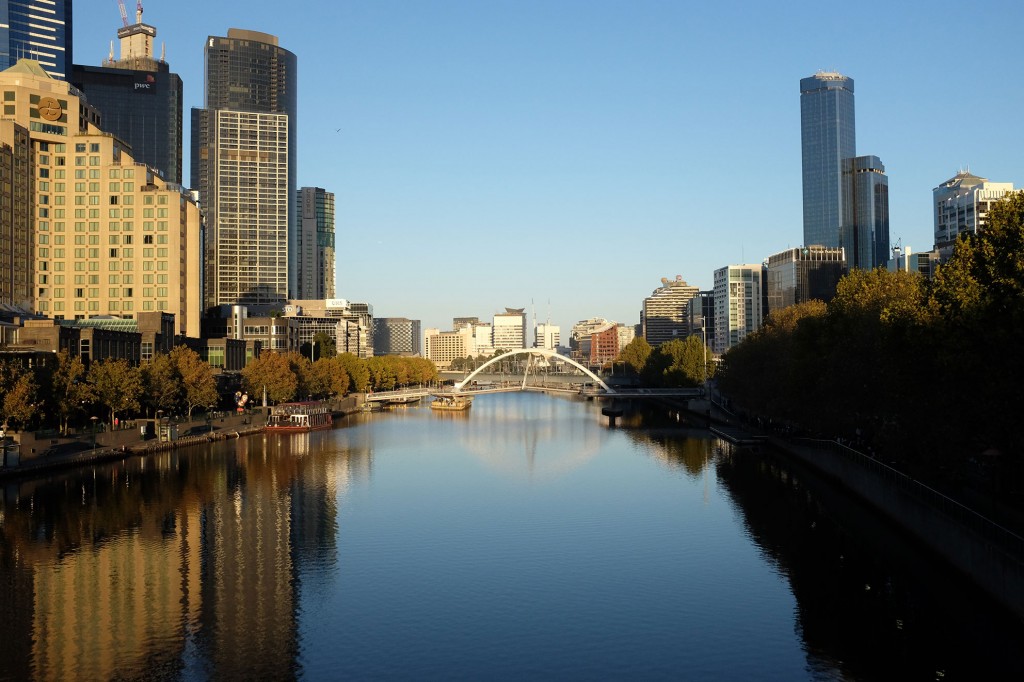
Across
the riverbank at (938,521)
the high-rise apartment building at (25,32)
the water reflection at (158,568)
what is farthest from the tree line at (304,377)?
the high-rise apartment building at (25,32)

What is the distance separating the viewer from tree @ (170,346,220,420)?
99.6 meters

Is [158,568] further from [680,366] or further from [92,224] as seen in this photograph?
[680,366]

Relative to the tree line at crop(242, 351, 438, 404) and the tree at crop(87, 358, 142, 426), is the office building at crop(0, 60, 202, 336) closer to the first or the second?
the tree line at crop(242, 351, 438, 404)

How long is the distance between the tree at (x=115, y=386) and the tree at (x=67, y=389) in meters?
1.01

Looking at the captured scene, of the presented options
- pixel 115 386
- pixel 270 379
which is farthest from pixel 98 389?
pixel 270 379

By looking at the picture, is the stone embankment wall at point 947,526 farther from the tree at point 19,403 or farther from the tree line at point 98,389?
the tree line at point 98,389

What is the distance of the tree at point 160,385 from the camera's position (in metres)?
91.5

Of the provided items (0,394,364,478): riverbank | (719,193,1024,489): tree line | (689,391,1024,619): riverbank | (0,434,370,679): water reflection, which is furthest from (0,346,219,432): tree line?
(719,193,1024,489): tree line

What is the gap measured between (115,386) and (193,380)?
14880 mm

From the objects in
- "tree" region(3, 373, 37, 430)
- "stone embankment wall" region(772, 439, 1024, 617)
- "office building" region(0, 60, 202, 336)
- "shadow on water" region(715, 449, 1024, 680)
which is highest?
"office building" region(0, 60, 202, 336)

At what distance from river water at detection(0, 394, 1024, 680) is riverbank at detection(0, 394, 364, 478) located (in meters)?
2.14

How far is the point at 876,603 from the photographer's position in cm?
3625

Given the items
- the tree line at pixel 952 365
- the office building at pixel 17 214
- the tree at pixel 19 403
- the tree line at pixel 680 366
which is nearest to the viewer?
the tree line at pixel 952 365

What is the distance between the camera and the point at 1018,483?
42.4 meters
